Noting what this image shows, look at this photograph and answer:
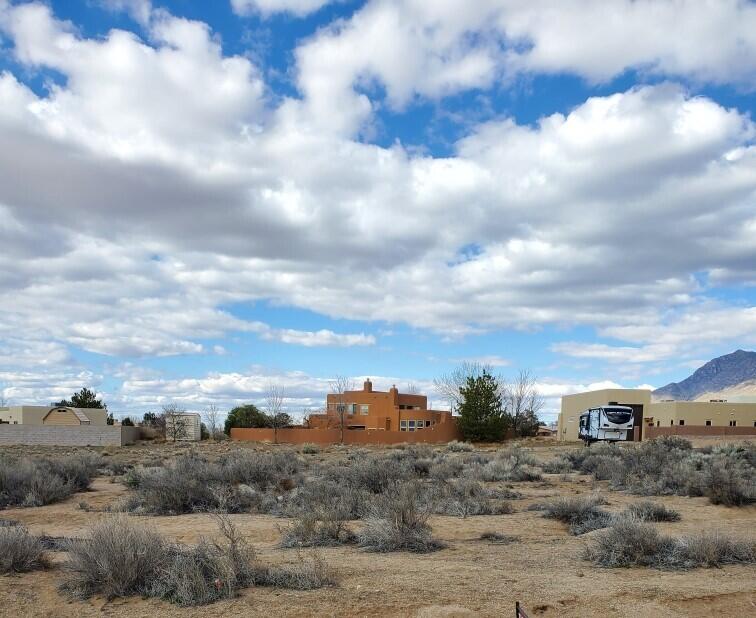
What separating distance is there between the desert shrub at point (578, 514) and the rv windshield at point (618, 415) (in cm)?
3333

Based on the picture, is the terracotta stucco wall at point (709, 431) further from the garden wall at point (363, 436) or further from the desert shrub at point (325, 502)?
the desert shrub at point (325, 502)

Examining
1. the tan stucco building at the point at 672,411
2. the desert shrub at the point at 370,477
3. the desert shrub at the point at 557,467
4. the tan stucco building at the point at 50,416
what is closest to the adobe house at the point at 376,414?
the tan stucco building at the point at 672,411

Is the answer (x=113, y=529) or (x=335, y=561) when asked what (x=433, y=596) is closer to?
(x=335, y=561)

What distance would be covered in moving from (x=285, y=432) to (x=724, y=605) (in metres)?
55.3

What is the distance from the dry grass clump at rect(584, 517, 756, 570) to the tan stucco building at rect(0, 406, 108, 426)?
213ft

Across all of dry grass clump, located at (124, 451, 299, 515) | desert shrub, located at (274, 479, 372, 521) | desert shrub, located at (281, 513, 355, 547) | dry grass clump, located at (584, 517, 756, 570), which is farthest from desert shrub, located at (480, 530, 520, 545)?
dry grass clump, located at (124, 451, 299, 515)

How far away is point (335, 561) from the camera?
956cm

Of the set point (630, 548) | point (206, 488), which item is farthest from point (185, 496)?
point (630, 548)

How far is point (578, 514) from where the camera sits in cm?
1335

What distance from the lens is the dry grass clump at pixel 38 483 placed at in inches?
681

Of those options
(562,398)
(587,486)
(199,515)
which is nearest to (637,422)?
(562,398)

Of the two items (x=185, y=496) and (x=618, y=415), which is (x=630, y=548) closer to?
(x=185, y=496)

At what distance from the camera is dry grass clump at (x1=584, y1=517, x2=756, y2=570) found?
359 inches

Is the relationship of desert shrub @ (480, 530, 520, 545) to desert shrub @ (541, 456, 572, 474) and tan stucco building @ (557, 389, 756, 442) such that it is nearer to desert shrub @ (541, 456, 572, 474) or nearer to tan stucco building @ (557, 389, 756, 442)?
desert shrub @ (541, 456, 572, 474)
